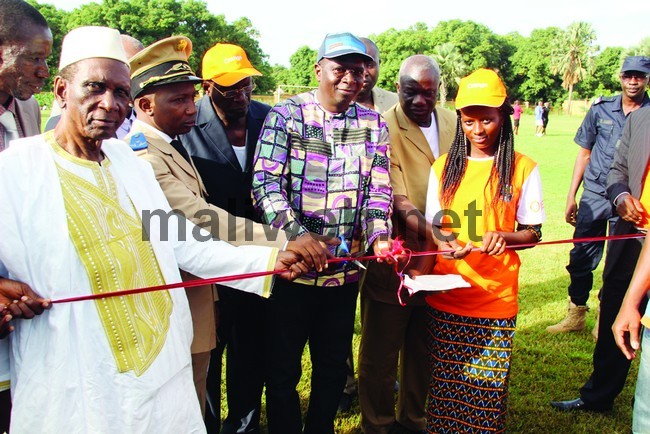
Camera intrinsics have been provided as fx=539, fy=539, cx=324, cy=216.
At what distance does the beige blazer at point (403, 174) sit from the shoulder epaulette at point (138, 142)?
163 cm

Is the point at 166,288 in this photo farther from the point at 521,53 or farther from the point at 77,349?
the point at 521,53

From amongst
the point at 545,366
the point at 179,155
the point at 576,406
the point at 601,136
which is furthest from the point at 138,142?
the point at 601,136

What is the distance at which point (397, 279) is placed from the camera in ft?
11.7

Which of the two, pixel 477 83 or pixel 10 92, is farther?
pixel 477 83

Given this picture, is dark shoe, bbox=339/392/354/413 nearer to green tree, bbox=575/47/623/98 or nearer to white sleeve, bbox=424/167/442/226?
white sleeve, bbox=424/167/442/226

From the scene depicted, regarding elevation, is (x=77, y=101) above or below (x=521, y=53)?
below

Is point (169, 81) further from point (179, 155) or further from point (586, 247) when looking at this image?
point (586, 247)

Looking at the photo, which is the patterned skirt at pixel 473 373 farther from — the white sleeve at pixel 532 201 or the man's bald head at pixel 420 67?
the man's bald head at pixel 420 67

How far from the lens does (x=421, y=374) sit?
12.8 feet

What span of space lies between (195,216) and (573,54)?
253 feet

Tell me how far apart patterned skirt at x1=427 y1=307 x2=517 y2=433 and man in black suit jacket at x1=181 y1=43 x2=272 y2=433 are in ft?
4.26

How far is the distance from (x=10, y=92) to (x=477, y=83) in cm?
257

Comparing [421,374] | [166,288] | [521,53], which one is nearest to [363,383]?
[421,374]

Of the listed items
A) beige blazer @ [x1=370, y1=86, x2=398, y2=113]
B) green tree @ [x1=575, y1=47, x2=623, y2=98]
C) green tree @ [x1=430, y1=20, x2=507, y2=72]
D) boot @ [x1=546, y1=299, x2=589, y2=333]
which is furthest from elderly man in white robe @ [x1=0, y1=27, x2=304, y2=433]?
green tree @ [x1=430, y1=20, x2=507, y2=72]
